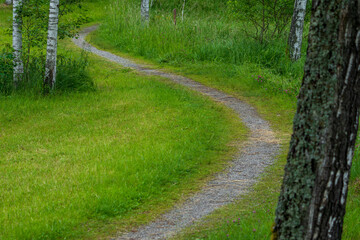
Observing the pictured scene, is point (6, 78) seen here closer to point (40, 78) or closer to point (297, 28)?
point (40, 78)

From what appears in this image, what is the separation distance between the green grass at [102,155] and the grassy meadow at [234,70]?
1111mm

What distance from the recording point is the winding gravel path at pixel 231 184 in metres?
6.20

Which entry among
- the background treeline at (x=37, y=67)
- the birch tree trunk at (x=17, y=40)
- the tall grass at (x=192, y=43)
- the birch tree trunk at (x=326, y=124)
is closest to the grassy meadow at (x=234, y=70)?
the tall grass at (x=192, y=43)

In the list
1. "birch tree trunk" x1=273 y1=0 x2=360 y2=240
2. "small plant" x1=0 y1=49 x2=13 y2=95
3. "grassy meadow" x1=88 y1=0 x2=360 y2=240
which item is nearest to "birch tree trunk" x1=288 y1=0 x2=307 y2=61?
"grassy meadow" x1=88 y1=0 x2=360 y2=240

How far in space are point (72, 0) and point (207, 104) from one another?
17.5 ft

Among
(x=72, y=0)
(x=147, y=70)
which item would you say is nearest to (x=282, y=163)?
(x=72, y=0)

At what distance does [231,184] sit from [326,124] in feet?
14.0

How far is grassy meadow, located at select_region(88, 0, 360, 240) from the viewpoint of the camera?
19.5 feet

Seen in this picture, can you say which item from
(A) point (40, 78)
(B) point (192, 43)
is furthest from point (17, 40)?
(B) point (192, 43)

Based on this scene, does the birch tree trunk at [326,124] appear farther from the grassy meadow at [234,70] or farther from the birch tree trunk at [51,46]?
the birch tree trunk at [51,46]

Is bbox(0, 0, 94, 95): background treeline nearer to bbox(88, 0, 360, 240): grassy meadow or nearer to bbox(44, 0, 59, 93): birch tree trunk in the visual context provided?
bbox(44, 0, 59, 93): birch tree trunk

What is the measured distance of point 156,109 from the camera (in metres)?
12.2

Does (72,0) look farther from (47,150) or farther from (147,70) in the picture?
(47,150)

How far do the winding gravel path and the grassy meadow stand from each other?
0.62 ft
